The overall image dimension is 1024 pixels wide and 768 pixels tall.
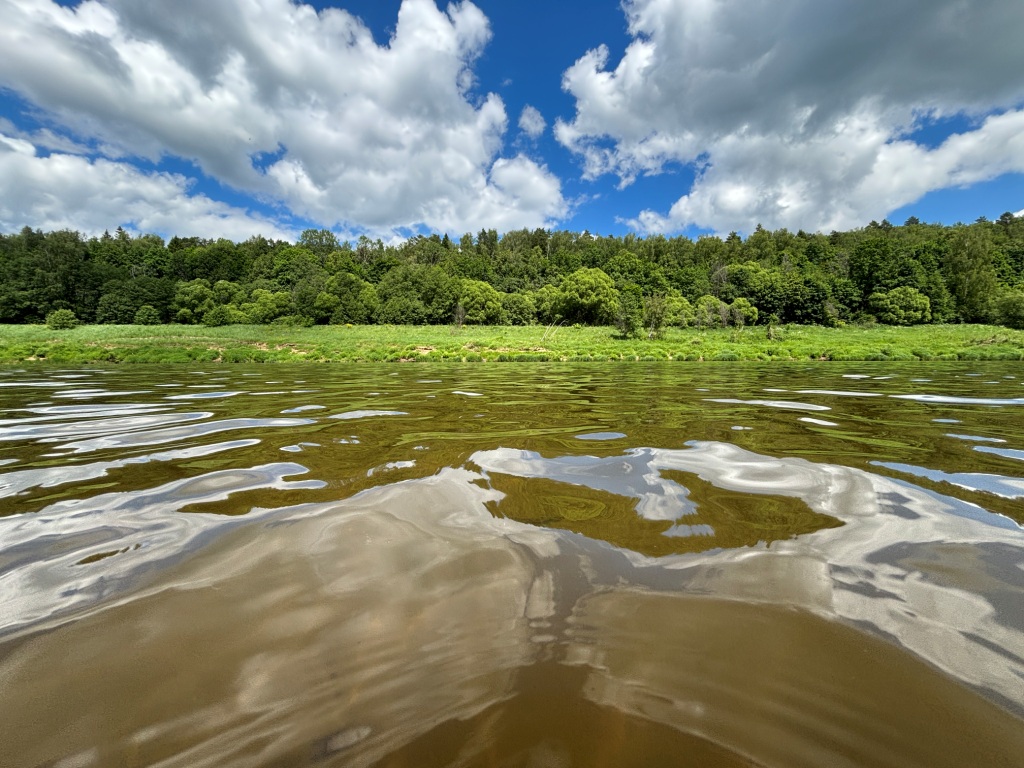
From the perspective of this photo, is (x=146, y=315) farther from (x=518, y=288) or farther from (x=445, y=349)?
(x=445, y=349)

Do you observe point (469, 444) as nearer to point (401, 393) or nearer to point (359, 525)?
point (359, 525)

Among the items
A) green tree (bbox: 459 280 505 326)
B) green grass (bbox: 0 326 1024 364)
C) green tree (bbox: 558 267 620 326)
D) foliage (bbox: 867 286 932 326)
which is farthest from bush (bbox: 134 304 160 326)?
foliage (bbox: 867 286 932 326)

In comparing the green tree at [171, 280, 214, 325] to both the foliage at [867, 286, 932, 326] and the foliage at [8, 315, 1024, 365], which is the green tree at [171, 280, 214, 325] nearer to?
the foliage at [8, 315, 1024, 365]

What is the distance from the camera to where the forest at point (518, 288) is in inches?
2012

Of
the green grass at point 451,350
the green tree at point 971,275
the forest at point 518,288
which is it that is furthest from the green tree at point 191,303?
the green tree at point 971,275

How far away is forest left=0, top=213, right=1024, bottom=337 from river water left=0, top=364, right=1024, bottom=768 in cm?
4108

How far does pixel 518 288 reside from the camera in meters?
72.8

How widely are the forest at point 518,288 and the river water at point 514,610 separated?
135 ft

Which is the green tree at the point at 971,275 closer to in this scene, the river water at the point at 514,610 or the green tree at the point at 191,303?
the river water at the point at 514,610

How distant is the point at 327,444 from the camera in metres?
3.10

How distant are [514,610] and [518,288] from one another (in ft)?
241

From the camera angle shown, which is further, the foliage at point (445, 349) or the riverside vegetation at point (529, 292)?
the riverside vegetation at point (529, 292)

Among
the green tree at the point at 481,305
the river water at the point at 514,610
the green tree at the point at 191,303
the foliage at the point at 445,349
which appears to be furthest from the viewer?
the green tree at the point at 191,303

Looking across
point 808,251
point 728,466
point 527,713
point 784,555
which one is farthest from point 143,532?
point 808,251
